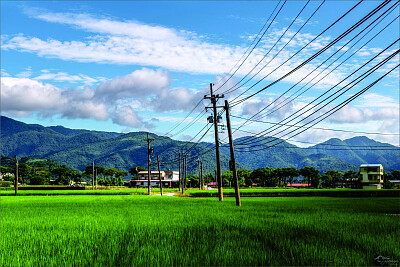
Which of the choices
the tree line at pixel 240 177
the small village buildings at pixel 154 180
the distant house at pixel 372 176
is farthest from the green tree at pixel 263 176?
the distant house at pixel 372 176

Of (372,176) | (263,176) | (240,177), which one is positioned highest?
(240,177)

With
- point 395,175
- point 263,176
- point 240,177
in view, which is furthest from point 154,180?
point 395,175

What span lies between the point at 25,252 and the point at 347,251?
7.90 m

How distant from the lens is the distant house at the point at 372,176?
4722 inches

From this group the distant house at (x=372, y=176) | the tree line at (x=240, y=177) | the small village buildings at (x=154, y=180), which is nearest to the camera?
the distant house at (x=372, y=176)

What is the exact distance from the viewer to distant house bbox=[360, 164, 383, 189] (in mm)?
119938

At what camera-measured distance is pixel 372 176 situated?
121 meters

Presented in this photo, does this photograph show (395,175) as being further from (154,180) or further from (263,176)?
(154,180)

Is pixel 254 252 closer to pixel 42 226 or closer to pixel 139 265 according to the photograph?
pixel 139 265

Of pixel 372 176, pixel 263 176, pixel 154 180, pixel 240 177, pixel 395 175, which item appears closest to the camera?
pixel 372 176

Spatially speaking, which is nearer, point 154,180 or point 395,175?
point 395,175

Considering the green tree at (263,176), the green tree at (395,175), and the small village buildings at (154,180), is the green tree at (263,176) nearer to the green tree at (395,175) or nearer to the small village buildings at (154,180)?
the small village buildings at (154,180)

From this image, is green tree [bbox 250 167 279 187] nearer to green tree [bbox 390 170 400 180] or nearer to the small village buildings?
the small village buildings

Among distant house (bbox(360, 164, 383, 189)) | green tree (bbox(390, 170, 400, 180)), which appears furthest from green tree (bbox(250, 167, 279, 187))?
green tree (bbox(390, 170, 400, 180))
